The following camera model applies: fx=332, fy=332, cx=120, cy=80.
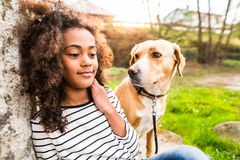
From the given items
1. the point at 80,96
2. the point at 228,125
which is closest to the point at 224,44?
the point at 228,125

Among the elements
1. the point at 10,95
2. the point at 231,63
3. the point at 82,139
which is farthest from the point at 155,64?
the point at 231,63

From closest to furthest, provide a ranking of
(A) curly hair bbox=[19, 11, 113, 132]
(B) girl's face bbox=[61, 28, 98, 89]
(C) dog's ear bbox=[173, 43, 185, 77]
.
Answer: (A) curly hair bbox=[19, 11, 113, 132] → (B) girl's face bbox=[61, 28, 98, 89] → (C) dog's ear bbox=[173, 43, 185, 77]

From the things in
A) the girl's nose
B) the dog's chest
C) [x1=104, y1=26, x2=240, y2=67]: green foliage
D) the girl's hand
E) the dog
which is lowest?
[x1=104, y1=26, x2=240, y2=67]: green foliage

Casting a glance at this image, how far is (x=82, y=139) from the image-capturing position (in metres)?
1.82

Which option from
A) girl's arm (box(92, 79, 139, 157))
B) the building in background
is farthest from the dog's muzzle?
the building in background

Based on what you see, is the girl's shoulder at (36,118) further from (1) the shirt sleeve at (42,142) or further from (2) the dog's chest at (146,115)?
(2) the dog's chest at (146,115)

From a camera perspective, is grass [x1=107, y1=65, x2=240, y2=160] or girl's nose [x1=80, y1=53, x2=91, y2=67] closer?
girl's nose [x1=80, y1=53, x2=91, y2=67]

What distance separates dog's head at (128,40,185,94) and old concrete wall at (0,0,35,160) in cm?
155

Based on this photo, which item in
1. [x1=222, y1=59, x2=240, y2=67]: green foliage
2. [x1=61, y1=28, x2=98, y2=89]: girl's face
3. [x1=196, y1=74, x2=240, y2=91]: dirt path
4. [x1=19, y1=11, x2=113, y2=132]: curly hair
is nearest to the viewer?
[x1=19, y1=11, x2=113, y2=132]: curly hair

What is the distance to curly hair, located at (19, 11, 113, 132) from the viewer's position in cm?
167

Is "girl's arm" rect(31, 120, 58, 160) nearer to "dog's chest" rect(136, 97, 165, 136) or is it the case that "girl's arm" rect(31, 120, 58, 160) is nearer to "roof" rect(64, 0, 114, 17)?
"roof" rect(64, 0, 114, 17)

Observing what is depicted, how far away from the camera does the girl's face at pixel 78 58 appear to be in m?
1.80

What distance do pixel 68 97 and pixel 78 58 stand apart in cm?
24

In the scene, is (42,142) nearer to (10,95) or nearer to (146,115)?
(10,95)
